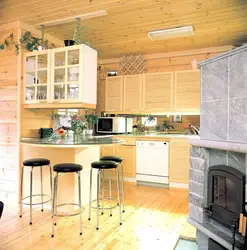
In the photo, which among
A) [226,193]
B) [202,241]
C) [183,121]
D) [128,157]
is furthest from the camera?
[183,121]

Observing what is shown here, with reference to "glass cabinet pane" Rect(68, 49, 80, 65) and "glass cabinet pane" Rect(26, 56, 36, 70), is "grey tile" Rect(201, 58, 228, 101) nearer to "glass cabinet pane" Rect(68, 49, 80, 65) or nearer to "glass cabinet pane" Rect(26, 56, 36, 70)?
"glass cabinet pane" Rect(68, 49, 80, 65)

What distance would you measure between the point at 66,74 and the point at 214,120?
2043 millimetres

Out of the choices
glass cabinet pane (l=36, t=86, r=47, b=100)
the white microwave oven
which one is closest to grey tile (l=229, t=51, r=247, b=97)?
glass cabinet pane (l=36, t=86, r=47, b=100)

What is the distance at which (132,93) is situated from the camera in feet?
15.9

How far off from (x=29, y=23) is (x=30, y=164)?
2081mm

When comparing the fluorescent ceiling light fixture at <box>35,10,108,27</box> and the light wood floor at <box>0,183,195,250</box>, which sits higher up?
the fluorescent ceiling light fixture at <box>35,10,108,27</box>

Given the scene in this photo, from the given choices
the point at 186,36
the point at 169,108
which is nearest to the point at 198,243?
the point at 169,108

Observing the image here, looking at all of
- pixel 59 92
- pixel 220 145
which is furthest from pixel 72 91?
pixel 220 145

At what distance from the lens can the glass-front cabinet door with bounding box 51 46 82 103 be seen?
10.4 ft

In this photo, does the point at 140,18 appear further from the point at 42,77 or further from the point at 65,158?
the point at 65,158

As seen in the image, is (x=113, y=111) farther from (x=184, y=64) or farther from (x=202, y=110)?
(x=202, y=110)

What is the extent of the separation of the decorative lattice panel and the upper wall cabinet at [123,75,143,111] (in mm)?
256

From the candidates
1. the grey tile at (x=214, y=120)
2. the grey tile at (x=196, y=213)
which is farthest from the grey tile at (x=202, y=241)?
the grey tile at (x=214, y=120)

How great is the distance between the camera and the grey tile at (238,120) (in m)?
1.83
